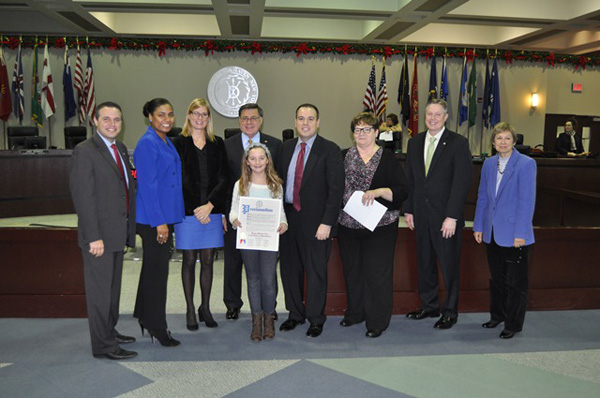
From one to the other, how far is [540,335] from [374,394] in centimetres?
165

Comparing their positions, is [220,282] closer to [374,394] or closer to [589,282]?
[374,394]

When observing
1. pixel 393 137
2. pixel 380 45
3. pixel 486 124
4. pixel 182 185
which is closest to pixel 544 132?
pixel 486 124

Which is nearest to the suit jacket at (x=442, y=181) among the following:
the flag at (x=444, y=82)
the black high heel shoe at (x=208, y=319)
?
the black high heel shoe at (x=208, y=319)

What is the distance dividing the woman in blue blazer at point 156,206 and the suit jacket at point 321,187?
0.87 metres

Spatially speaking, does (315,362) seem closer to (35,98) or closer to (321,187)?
(321,187)

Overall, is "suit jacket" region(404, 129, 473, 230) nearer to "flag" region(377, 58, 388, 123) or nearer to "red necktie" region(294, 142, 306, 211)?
"red necktie" region(294, 142, 306, 211)

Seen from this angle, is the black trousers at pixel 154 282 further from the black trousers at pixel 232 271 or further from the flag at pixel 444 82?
the flag at pixel 444 82

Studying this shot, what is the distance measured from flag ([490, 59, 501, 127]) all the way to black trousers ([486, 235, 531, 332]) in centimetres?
872

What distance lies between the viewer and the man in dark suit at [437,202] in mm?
3748

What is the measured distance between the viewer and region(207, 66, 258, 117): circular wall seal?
11273mm

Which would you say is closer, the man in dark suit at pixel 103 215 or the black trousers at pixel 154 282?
the man in dark suit at pixel 103 215

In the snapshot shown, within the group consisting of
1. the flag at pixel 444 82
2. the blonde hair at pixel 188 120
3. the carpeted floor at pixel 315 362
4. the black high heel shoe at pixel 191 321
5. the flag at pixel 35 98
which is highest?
the flag at pixel 444 82

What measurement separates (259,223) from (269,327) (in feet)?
2.49

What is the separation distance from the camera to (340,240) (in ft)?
12.5
